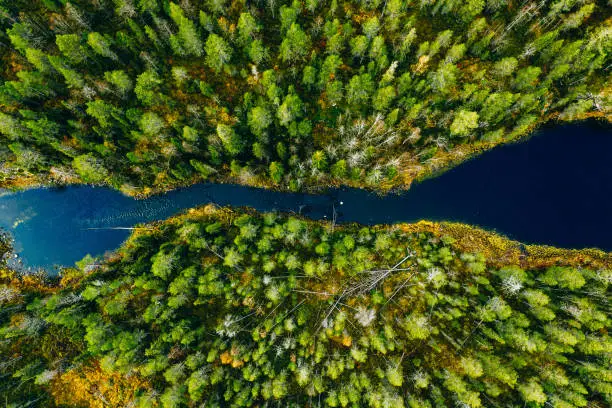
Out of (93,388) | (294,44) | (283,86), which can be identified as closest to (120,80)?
(283,86)

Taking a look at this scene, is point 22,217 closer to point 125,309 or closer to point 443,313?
point 125,309

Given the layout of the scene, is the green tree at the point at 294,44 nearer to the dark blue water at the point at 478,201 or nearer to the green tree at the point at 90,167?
the dark blue water at the point at 478,201

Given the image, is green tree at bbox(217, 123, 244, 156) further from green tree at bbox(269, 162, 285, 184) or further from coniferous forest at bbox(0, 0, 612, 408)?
green tree at bbox(269, 162, 285, 184)

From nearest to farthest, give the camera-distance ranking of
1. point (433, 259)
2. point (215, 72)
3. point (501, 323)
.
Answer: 1. point (501, 323)
2. point (433, 259)
3. point (215, 72)

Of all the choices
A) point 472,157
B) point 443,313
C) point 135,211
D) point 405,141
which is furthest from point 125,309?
point 472,157

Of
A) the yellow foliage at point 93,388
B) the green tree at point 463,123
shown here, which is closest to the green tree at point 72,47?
the yellow foliage at point 93,388

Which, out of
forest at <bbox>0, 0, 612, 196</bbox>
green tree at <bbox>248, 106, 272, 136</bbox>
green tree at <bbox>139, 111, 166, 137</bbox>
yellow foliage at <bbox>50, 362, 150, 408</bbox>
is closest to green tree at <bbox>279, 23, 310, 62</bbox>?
forest at <bbox>0, 0, 612, 196</bbox>

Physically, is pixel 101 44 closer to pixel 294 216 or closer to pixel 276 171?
pixel 276 171
